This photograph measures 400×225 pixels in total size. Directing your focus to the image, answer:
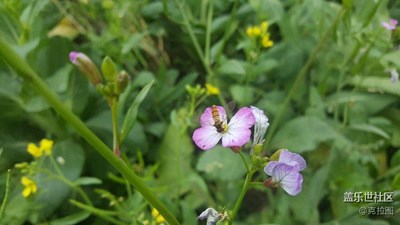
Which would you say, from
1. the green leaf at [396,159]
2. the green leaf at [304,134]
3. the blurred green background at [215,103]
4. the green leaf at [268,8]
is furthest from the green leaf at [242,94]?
the green leaf at [396,159]

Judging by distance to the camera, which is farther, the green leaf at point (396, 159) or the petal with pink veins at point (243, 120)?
the green leaf at point (396, 159)

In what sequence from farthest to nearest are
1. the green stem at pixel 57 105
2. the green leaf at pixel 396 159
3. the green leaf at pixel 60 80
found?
the green leaf at pixel 60 80
the green leaf at pixel 396 159
the green stem at pixel 57 105

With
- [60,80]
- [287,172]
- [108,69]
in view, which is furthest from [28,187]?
[287,172]

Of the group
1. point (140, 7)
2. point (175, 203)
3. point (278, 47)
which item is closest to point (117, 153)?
point (175, 203)

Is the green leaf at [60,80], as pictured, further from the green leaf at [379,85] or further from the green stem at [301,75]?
the green leaf at [379,85]

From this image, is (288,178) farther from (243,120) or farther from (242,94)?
(242,94)

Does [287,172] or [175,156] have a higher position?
[287,172]
